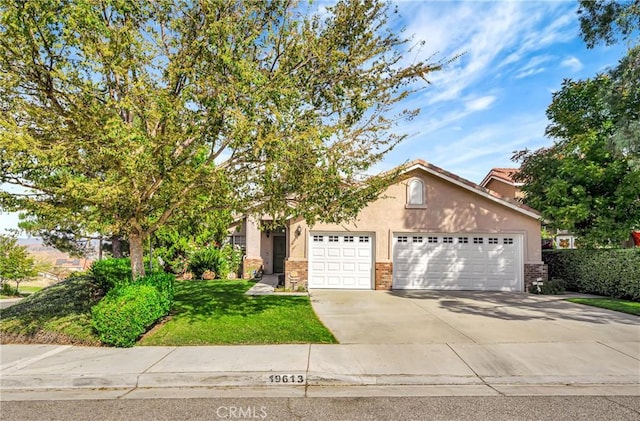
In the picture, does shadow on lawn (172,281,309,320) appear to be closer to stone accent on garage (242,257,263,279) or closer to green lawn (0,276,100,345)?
green lawn (0,276,100,345)

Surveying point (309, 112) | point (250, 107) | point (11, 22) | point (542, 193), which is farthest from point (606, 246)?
point (11, 22)

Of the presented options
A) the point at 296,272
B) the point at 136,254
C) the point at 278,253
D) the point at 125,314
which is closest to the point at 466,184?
the point at 296,272

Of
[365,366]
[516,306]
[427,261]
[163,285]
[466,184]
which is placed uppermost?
[466,184]

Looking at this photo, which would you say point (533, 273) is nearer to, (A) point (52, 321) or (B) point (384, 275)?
(B) point (384, 275)

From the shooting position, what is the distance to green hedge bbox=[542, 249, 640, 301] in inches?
508

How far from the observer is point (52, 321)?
8.63 metres

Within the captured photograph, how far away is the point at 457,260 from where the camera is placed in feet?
50.8

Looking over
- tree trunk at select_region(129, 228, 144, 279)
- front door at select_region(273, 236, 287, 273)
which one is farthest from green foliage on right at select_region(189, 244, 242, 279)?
tree trunk at select_region(129, 228, 144, 279)

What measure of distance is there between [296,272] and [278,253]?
7.19 meters

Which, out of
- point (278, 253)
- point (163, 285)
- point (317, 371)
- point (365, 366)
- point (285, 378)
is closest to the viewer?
point (285, 378)

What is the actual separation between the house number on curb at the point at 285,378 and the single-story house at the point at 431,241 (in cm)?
932

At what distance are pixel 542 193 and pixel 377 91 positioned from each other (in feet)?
39.8

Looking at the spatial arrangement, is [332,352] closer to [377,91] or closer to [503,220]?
[377,91]

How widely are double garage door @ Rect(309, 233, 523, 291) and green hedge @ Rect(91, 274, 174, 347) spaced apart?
26.0 feet
